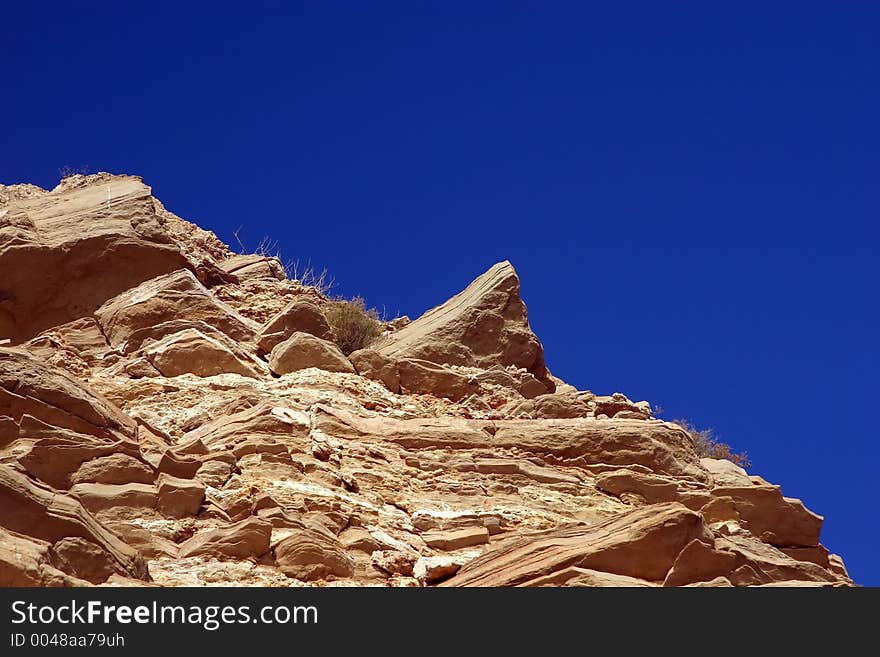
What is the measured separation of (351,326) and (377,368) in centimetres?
256

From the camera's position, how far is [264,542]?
13.2 m

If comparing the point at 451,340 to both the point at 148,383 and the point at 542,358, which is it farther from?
the point at 148,383

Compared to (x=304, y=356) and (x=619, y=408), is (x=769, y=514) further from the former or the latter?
(x=304, y=356)

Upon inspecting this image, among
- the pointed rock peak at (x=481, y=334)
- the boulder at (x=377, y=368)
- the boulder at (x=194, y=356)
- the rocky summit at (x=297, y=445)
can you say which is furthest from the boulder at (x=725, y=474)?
the boulder at (x=194, y=356)

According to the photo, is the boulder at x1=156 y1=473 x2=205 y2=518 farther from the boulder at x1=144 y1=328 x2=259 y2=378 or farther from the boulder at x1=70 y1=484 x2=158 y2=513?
the boulder at x1=144 y1=328 x2=259 y2=378

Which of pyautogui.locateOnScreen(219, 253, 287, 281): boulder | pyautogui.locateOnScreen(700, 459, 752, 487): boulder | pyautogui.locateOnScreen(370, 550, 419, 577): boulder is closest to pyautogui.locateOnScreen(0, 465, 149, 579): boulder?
pyautogui.locateOnScreen(370, 550, 419, 577): boulder

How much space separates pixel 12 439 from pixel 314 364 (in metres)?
6.29

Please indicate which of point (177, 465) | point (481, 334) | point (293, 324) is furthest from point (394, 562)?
point (481, 334)

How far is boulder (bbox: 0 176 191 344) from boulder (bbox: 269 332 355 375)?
2.81m

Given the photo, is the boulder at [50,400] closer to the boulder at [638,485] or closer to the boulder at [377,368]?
the boulder at [377,368]

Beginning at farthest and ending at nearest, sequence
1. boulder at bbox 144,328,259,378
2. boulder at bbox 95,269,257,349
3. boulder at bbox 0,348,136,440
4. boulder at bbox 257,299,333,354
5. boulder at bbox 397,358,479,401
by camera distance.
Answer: boulder at bbox 257,299,333,354 < boulder at bbox 397,358,479,401 < boulder at bbox 95,269,257,349 < boulder at bbox 144,328,259,378 < boulder at bbox 0,348,136,440

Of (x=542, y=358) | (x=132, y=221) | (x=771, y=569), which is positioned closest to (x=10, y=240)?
(x=132, y=221)

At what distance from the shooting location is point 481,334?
21906 millimetres

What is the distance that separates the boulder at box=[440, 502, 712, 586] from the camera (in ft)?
43.7
